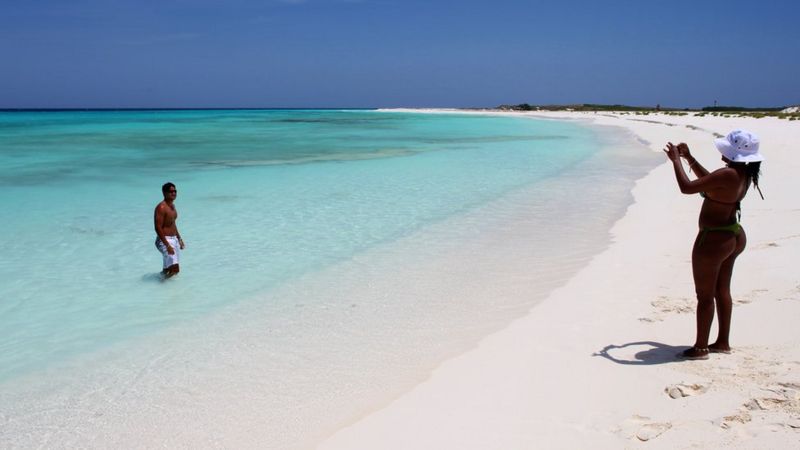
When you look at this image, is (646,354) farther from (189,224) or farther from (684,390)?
(189,224)

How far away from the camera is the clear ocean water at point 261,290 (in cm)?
397

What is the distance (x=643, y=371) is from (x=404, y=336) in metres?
1.82

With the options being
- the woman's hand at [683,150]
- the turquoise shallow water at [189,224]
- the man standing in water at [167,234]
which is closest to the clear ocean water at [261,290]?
the turquoise shallow water at [189,224]

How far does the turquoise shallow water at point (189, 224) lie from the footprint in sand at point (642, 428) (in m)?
3.83

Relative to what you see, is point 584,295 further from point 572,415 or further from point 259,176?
point 259,176

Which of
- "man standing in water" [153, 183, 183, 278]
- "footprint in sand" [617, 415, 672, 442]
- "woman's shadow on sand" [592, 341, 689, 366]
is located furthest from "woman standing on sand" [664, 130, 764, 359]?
"man standing in water" [153, 183, 183, 278]

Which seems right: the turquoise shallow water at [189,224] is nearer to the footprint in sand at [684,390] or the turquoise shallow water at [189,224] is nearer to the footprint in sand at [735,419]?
the footprint in sand at [684,390]

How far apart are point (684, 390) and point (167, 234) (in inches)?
207

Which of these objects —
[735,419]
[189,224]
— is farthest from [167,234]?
[735,419]

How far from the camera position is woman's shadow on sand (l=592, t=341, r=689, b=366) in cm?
396

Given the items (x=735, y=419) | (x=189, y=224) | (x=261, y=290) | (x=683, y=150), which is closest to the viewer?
(x=735, y=419)

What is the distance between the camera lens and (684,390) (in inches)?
135

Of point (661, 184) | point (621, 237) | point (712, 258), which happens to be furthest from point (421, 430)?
point (661, 184)

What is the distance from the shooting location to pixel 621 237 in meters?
7.98
